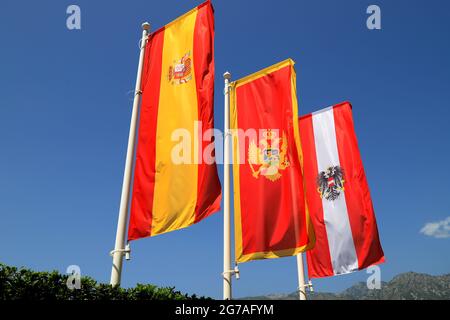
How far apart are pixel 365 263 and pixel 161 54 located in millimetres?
9938

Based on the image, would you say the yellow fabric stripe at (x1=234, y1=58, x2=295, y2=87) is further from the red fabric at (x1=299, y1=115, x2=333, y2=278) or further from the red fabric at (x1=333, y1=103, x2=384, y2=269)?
the red fabric at (x1=299, y1=115, x2=333, y2=278)

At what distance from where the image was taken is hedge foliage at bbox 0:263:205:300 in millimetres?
5191

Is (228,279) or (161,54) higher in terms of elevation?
(161,54)

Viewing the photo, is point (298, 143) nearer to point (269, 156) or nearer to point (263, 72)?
point (269, 156)

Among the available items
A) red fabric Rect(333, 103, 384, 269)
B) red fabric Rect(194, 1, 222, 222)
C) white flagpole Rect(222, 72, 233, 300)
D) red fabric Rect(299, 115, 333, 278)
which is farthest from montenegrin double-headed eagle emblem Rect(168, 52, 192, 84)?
red fabric Rect(333, 103, 384, 269)

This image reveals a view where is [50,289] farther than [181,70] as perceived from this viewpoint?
No

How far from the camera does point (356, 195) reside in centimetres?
1434

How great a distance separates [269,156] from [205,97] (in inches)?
122

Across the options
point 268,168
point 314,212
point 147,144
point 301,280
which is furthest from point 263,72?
point 301,280
